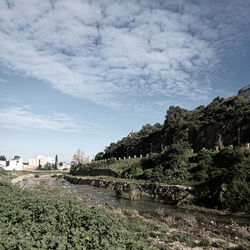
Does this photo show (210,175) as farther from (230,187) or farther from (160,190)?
(160,190)

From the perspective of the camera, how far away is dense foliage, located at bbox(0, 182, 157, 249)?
6.00m

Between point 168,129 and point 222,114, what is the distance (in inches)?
652

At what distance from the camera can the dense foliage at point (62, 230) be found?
19.7ft

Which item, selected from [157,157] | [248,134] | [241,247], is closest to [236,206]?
[241,247]

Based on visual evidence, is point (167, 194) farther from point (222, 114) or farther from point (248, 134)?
point (222, 114)

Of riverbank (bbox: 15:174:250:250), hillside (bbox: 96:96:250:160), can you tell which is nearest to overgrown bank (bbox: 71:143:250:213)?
riverbank (bbox: 15:174:250:250)

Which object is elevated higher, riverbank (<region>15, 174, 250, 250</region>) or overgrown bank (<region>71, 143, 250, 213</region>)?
overgrown bank (<region>71, 143, 250, 213</region>)

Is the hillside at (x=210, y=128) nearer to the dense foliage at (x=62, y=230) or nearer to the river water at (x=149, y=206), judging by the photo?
the river water at (x=149, y=206)

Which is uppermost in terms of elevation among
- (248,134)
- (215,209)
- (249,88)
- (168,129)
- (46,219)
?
(249,88)

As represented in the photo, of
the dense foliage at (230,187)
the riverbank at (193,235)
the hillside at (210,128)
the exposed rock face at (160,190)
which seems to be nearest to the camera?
the riverbank at (193,235)

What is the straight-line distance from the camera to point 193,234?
35.0 ft

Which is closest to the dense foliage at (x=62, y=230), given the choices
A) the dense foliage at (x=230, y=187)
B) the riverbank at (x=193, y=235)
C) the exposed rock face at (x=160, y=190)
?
the riverbank at (x=193, y=235)

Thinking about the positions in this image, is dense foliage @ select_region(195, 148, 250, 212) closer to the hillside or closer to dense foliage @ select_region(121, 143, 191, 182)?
dense foliage @ select_region(121, 143, 191, 182)

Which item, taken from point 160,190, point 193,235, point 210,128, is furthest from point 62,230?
point 210,128
